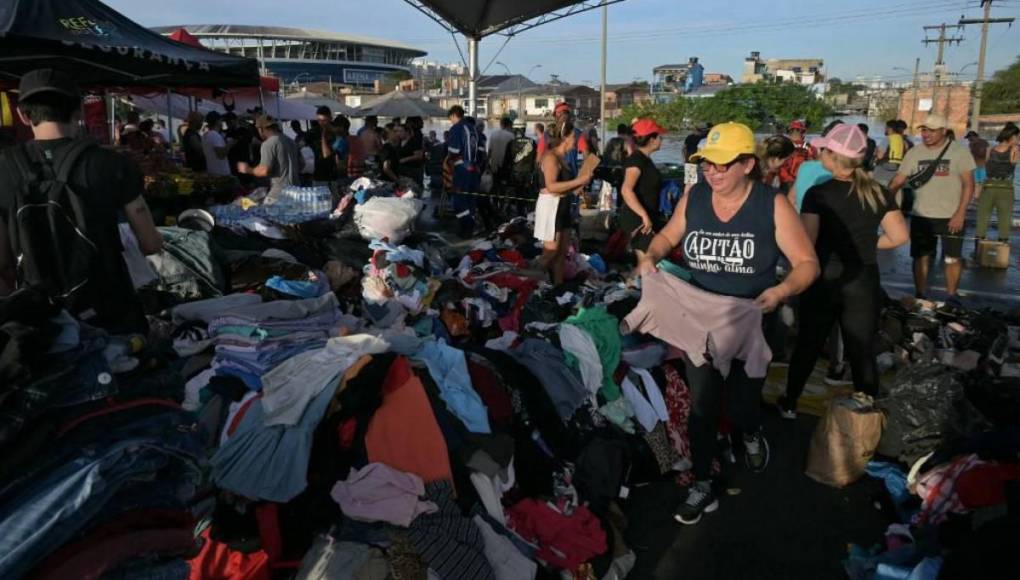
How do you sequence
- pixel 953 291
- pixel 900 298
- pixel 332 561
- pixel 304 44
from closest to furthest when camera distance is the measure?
1. pixel 332 561
2. pixel 900 298
3. pixel 953 291
4. pixel 304 44

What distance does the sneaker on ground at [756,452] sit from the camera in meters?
3.91

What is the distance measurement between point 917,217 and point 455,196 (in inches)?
259

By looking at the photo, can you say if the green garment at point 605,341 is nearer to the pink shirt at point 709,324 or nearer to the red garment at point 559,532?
the pink shirt at point 709,324

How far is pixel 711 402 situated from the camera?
3455 millimetres

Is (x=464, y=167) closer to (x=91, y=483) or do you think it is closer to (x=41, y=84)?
(x=41, y=84)

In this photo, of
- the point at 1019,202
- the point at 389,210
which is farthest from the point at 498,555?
the point at 1019,202

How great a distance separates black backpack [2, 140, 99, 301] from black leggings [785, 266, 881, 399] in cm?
406

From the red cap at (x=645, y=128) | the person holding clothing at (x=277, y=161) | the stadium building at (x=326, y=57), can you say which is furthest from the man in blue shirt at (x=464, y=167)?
the stadium building at (x=326, y=57)

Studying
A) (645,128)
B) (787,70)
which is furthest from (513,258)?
(787,70)

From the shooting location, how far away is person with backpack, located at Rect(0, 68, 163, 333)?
2656 mm

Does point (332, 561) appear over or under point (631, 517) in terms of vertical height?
over

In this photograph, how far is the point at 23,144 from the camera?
2.76 meters

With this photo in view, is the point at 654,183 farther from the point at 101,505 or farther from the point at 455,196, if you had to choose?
the point at 101,505

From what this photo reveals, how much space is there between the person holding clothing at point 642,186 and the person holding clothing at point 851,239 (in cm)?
211
